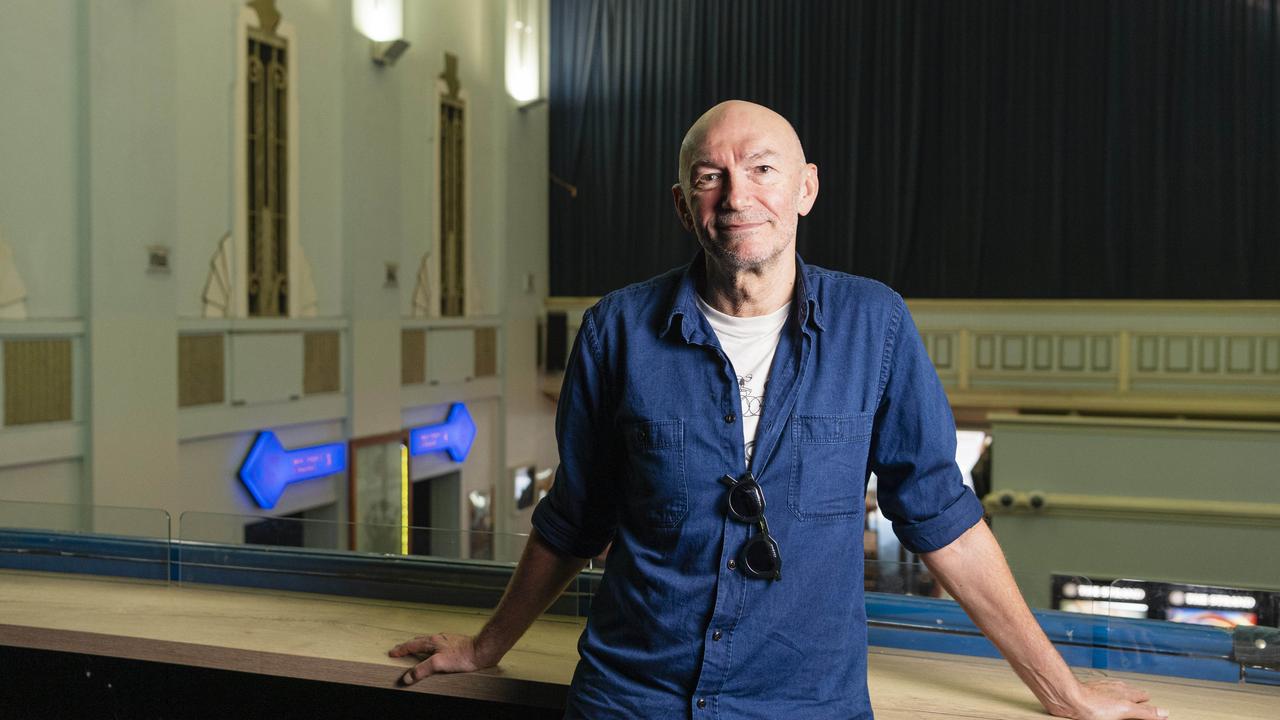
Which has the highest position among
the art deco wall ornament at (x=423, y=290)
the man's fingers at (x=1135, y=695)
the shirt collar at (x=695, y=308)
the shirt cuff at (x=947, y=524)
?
the art deco wall ornament at (x=423, y=290)

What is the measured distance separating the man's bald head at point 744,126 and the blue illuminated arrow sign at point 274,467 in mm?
7738

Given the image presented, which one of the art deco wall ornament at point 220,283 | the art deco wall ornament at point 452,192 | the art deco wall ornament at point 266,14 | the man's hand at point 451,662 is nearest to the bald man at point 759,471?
the man's hand at point 451,662

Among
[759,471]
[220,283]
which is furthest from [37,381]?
[759,471]

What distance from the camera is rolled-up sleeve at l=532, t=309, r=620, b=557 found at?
160cm

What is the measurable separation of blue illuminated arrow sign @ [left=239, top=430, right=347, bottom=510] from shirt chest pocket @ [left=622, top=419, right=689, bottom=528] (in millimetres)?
7649

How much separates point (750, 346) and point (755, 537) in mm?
263

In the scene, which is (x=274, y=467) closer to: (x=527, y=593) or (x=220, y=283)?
(x=220, y=283)

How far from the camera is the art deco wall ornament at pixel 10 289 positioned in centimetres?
661

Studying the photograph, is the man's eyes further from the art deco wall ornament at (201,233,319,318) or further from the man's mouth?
the art deco wall ornament at (201,233,319,318)

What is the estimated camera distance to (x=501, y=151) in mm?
12930

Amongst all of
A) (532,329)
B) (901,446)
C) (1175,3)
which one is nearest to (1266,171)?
(1175,3)

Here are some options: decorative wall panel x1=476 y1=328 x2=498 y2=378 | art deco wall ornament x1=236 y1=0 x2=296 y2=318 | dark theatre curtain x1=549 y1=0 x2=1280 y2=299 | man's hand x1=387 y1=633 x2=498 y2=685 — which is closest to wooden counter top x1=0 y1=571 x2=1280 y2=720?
man's hand x1=387 y1=633 x2=498 y2=685

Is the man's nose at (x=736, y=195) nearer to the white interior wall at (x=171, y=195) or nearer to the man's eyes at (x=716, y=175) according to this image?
the man's eyes at (x=716, y=175)

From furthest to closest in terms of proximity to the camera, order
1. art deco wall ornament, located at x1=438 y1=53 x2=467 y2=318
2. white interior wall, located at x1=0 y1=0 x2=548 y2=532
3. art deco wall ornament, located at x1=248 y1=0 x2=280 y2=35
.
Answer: art deco wall ornament, located at x1=438 y1=53 x2=467 y2=318 < art deco wall ornament, located at x1=248 y1=0 x2=280 y2=35 < white interior wall, located at x1=0 y1=0 x2=548 y2=532
